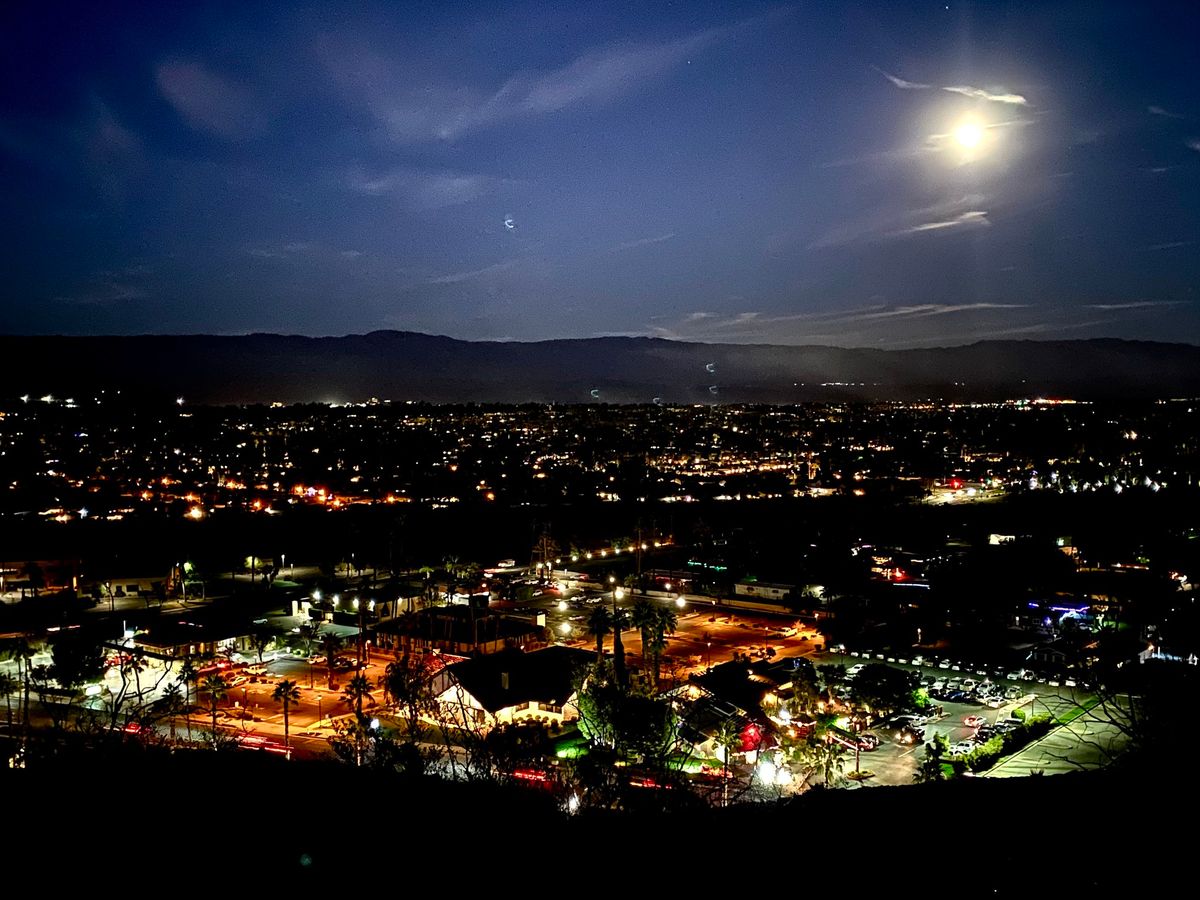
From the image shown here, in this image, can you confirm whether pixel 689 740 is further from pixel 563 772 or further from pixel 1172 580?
pixel 1172 580

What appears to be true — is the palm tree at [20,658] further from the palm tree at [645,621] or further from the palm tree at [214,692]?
the palm tree at [645,621]

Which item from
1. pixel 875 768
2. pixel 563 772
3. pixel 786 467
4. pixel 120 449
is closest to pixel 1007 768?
pixel 875 768

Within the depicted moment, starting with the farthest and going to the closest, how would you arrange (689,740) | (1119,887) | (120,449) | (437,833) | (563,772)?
(120,449)
(689,740)
(563,772)
(437,833)
(1119,887)

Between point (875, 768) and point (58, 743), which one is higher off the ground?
point (58, 743)

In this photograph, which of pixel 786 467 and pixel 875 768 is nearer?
pixel 875 768

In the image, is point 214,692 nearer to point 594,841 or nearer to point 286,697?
point 286,697

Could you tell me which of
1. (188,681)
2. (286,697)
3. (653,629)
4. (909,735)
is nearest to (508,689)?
(653,629)
